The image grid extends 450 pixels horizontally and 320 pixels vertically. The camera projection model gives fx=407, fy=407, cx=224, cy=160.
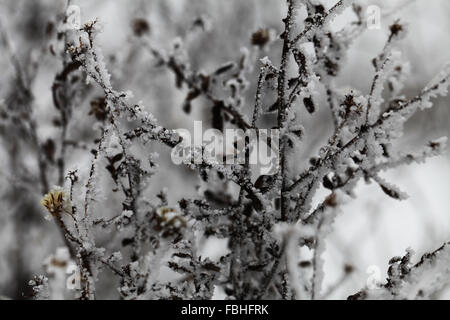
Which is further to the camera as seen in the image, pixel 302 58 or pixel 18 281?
pixel 18 281

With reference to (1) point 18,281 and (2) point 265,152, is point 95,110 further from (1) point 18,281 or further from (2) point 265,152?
(1) point 18,281

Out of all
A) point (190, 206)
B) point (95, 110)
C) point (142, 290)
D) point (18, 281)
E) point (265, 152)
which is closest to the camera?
point (142, 290)

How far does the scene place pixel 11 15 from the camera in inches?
190

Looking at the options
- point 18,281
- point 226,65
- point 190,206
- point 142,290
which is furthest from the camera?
point 18,281

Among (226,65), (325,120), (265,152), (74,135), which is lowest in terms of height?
(265,152)

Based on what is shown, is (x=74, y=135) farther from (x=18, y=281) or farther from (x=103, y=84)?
(x=103, y=84)

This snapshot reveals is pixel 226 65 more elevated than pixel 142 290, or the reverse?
pixel 226 65

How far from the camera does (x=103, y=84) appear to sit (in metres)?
1.32

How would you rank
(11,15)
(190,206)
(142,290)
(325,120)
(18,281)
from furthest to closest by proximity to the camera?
1. (325,120)
2. (18,281)
3. (11,15)
4. (190,206)
5. (142,290)

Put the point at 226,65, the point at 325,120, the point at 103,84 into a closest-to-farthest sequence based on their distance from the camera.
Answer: the point at 103,84 → the point at 226,65 → the point at 325,120

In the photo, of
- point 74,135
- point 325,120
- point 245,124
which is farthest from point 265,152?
point 325,120
